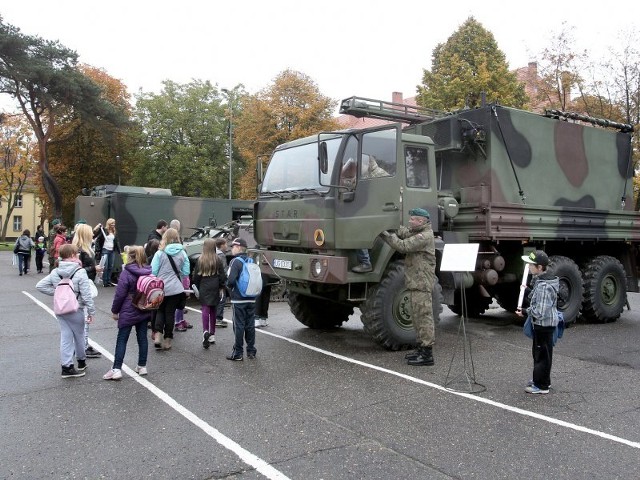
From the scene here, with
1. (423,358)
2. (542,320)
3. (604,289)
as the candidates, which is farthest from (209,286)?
(604,289)

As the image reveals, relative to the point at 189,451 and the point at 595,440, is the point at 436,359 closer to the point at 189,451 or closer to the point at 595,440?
the point at 595,440

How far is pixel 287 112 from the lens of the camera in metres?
29.0

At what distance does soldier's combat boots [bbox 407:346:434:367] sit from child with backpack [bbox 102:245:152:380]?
9.88 feet

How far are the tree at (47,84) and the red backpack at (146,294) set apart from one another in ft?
85.6

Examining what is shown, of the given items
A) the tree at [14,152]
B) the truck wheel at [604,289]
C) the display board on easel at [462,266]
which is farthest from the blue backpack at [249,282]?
the tree at [14,152]

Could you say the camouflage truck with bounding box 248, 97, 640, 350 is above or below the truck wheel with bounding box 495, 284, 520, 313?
above

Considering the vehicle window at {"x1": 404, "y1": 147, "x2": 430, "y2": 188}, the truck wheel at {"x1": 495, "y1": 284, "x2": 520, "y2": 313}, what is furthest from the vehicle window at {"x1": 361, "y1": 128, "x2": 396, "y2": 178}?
the truck wheel at {"x1": 495, "y1": 284, "x2": 520, "y2": 313}

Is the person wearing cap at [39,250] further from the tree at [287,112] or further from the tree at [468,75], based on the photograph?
the tree at [468,75]

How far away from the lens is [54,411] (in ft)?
16.2

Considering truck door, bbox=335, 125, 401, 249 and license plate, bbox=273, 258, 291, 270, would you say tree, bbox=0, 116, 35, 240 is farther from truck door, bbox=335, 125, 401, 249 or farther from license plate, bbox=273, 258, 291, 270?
truck door, bbox=335, 125, 401, 249

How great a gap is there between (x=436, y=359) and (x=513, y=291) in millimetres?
3642

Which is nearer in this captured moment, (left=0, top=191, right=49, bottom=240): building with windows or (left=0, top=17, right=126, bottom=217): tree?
(left=0, top=17, right=126, bottom=217): tree

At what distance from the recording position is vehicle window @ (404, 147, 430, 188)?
7168 mm

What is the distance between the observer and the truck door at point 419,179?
7059 mm
